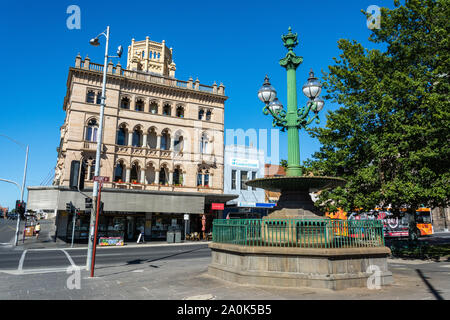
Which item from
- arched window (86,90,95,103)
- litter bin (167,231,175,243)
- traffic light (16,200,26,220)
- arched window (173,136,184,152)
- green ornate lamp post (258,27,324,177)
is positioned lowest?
litter bin (167,231,175,243)

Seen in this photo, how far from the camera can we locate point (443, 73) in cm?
1603

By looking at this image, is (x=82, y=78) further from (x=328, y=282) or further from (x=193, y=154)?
(x=328, y=282)

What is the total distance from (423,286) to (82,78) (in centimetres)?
3248

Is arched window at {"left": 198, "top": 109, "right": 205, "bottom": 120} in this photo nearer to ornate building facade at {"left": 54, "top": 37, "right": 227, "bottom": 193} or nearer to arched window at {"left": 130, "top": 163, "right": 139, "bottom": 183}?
ornate building facade at {"left": 54, "top": 37, "right": 227, "bottom": 193}

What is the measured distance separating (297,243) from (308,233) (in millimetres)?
469

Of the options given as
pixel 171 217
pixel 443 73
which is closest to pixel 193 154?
pixel 171 217

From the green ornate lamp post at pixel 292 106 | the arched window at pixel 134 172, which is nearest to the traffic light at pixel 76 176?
the green ornate lamp post at pixel 292 106

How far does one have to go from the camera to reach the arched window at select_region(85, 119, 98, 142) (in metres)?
31.0

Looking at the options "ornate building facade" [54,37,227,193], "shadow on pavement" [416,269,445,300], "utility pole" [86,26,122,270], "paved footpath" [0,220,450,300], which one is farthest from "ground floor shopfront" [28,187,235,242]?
"shadow on pavement" [416,269,445,300]

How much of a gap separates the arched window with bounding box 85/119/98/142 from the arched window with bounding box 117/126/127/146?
93.0 inches

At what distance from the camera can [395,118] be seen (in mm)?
16078

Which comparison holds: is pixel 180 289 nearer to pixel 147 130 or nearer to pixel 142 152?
pixel 142 152

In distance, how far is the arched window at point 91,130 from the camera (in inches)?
1220

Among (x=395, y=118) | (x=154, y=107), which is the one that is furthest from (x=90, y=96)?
(x=395, y=118)
